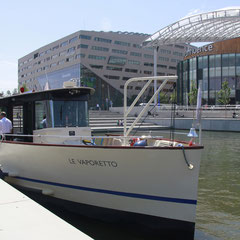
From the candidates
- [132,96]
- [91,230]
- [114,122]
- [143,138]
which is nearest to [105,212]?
[91,230]

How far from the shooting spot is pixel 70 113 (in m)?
8.23

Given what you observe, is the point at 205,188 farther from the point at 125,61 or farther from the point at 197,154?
the point at 125,61

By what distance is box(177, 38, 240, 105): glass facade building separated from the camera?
47.8 m

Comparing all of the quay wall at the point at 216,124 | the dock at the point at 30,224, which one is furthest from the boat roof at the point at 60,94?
the quay wall at the point at 216,124

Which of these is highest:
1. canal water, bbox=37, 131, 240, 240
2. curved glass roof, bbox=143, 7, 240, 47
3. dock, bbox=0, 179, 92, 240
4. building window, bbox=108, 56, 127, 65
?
building window, bbox=108, 56, 127, 65

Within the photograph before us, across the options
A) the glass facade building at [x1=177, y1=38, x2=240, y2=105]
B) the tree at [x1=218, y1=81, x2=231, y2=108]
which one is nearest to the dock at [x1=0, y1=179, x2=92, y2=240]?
the tree at [x1=218, y1=81, x2=231, y2=108]

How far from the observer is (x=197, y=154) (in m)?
5.57

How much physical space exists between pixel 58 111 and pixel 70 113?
333 millimetres

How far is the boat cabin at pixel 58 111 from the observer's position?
807cm

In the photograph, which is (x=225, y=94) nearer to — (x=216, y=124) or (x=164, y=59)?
(x=216, y=124)

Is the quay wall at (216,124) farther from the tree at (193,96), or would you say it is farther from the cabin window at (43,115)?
the cabin window at (43,115)

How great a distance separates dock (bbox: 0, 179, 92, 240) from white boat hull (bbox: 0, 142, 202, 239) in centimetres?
147

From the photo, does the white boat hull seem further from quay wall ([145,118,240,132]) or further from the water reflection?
quay wall ([145,118,240,132])

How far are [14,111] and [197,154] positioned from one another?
622 cm
